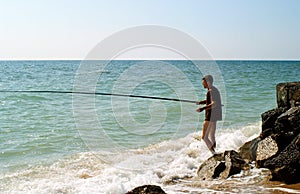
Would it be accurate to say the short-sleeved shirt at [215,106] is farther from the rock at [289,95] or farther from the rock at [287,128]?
the rock at [287,128]

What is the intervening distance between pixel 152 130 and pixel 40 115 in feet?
17.6

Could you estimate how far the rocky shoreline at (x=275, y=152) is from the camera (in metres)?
6.08

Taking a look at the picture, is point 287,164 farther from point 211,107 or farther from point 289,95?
point 211,107

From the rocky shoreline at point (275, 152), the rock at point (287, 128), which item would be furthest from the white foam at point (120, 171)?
the rock at point (287, 128)

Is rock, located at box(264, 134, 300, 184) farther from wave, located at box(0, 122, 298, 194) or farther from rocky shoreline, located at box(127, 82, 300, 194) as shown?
wave, located at box(0, 122, 298, 194)

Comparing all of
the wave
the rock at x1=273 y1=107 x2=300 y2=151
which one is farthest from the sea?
the rock at x1=273 y1=107 x2=300 y2=151

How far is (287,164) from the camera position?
6.08 meters

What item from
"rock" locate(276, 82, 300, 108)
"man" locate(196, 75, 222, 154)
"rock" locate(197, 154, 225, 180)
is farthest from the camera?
"man" locate(196, 75, 222, 154)

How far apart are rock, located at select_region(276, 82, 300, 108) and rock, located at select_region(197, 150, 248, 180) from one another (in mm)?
1624

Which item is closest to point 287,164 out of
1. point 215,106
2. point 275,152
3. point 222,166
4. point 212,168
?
point 275,152

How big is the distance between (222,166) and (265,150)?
77cm

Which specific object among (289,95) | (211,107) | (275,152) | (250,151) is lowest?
(250,151)

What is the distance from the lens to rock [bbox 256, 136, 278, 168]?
6.63 metres

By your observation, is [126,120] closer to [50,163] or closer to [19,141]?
[19,141]
